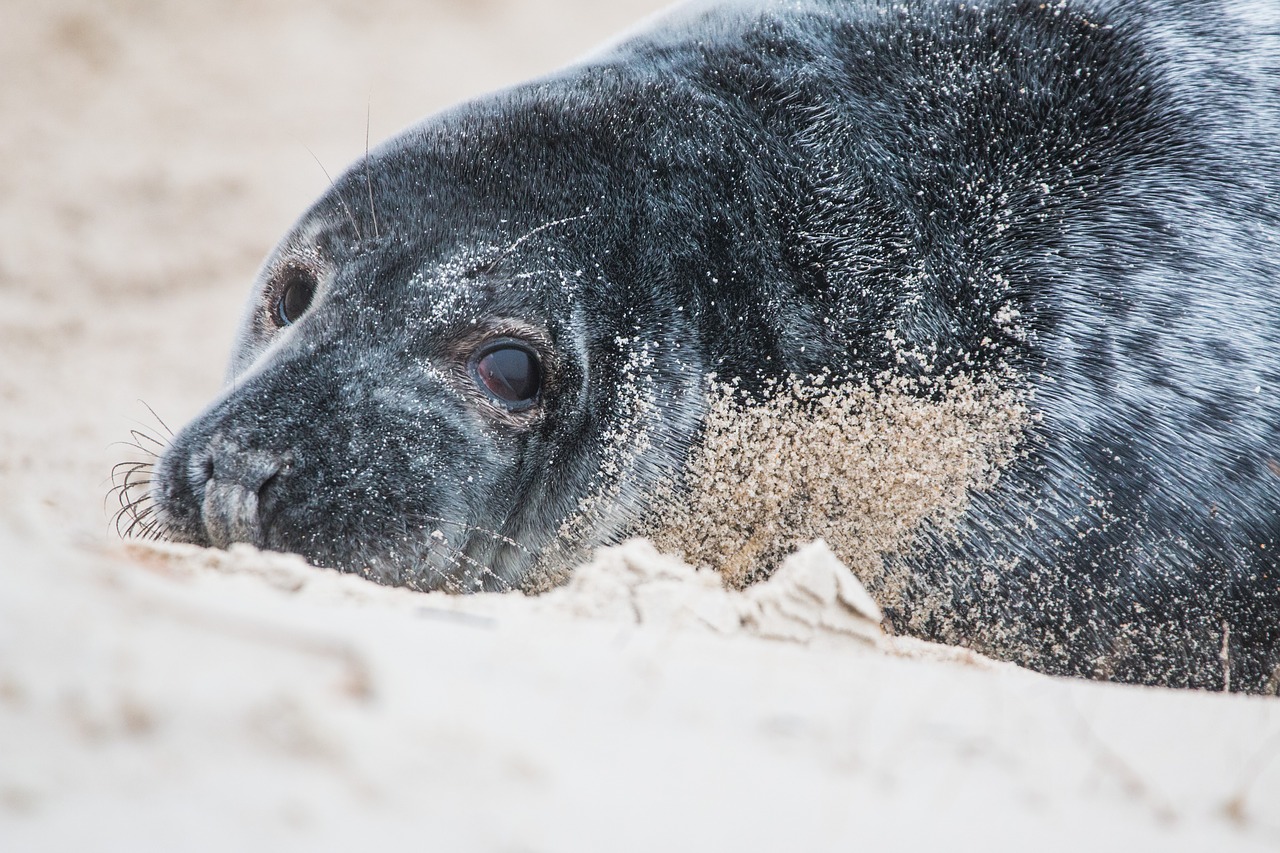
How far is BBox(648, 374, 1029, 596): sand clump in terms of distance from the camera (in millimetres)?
2611

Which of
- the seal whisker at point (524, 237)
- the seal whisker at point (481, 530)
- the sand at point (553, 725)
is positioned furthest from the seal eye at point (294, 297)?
the sand at point (553, 725)

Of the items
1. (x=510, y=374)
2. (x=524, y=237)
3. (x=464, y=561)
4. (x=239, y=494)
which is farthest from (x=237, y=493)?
(x=524, y=237)

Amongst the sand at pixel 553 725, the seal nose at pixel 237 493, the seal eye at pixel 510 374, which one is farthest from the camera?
the seal eye at pixel 510 374

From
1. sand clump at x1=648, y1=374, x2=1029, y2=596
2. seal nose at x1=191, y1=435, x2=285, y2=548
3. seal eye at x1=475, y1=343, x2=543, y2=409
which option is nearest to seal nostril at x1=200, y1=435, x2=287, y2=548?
seal nose at x1=191, y1=435, x2=285, y2=548

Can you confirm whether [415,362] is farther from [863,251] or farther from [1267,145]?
[1267,145]

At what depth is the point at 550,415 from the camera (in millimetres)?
2637

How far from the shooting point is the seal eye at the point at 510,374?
2.62 metres

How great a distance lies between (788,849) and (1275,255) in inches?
82.2

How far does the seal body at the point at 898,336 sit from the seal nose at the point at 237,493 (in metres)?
0.07

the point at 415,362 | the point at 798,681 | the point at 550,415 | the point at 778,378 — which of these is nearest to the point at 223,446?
the point at 415,362

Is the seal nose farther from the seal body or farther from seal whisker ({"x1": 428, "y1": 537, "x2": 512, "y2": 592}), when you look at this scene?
seal whisker ({"x1": 428, "y1": 537, "x2": 512, "y2": 592})

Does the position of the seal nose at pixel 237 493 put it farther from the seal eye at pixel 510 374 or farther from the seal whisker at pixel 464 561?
the seal eye at pixel 510 374

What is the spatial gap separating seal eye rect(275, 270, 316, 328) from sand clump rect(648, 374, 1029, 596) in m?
1.00

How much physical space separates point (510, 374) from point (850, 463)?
2.57 feet
